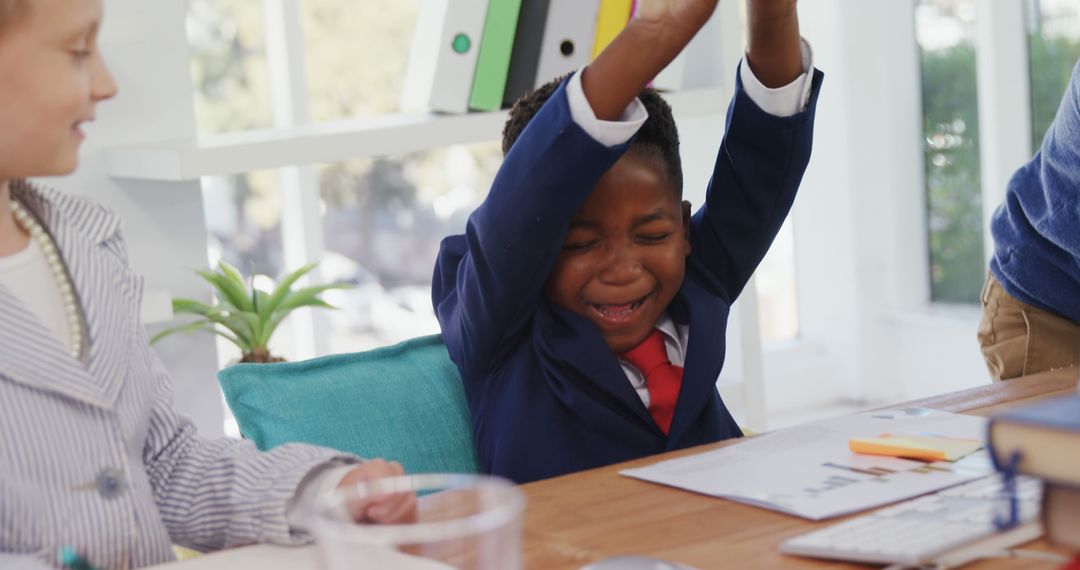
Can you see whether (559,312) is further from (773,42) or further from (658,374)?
(773,42)

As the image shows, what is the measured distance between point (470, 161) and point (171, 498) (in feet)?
7.37

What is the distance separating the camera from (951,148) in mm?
3568

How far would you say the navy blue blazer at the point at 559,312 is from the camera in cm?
126

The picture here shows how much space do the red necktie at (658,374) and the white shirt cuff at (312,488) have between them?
48 centimetres

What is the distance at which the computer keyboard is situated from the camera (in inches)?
34.6

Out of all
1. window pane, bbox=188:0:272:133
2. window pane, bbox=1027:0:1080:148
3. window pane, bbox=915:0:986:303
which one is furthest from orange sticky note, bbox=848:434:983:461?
window pane, bbox=915:0:986:303

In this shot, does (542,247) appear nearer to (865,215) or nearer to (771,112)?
(771,112)

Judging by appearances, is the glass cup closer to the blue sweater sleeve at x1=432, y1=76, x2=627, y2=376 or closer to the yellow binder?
the blue sweater sleeve at x1=432, y1=76, x2=627, y2=376

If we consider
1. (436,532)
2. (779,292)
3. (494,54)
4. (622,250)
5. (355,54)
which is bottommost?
(779,292)

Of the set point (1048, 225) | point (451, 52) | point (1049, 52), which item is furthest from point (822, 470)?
point (1049, 52)

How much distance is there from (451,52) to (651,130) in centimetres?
97

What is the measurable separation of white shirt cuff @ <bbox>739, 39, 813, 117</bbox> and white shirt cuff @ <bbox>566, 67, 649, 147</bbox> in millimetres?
257

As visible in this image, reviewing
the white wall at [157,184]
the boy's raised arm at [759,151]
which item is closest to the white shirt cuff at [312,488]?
the boy's raised arm at [759,151]

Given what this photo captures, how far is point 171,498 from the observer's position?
1.07 metres
